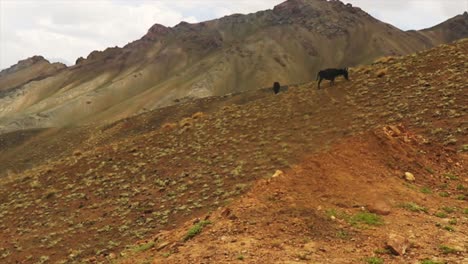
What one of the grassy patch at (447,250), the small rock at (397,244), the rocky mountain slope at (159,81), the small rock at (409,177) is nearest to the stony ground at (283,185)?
the grassy patch at (447,250)

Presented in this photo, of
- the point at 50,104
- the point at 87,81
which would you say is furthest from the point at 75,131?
the point at 87,81

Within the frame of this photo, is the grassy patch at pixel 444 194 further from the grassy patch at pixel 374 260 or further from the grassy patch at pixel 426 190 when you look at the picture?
the grassy patch at pixel 374 260

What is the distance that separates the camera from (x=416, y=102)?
2552 centimetres

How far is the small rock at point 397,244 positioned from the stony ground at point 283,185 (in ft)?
0.49

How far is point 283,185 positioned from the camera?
15.5m

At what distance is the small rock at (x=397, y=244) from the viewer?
11078 millimetres

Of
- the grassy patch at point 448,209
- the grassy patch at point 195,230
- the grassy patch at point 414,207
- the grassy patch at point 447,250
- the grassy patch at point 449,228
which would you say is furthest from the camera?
the grassy patch at point 448,209

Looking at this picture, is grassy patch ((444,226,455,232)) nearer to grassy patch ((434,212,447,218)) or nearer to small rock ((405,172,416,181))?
grassy patch ((434,212,447,218))

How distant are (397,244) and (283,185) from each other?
16.5ft

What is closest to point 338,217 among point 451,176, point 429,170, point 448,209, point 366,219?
point 366,219

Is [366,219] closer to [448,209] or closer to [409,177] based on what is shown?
[448,209]

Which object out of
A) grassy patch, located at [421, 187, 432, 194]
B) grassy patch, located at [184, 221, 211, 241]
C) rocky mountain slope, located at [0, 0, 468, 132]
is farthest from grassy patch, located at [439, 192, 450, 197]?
Answer: rocky mountain slope, located at [0, 0, 468, 132]

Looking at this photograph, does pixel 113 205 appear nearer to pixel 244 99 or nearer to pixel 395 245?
pixel 395 245

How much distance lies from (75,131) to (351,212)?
72429 millimetres
